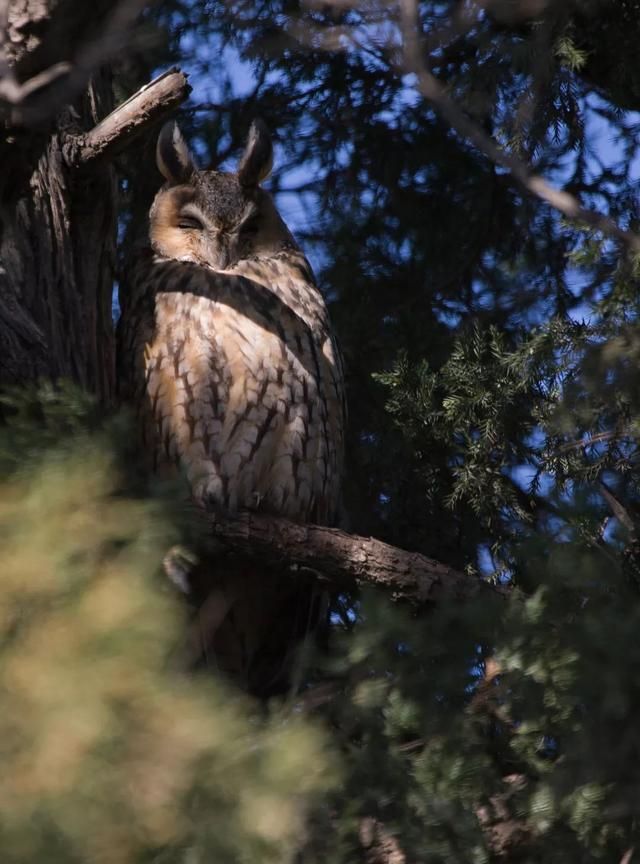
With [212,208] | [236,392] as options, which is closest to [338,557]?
[236,392]

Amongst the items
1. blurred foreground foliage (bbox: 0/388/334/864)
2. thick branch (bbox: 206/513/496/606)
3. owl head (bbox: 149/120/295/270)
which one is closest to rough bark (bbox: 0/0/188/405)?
owl head (bbox: 149/120/295/270)

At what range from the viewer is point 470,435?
3262mm

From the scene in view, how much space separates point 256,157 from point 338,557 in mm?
1353

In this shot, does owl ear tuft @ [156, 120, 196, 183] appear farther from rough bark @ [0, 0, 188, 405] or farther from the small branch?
the small branch

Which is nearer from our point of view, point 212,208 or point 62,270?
point 62,270

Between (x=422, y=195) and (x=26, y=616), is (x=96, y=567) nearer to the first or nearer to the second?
(x=26, y=616)

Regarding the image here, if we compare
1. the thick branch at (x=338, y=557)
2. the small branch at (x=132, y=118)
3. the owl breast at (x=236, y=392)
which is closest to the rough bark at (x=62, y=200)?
the small branch at (x=132, y=118)

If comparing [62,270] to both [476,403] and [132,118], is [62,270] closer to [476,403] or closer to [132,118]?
[132,118]

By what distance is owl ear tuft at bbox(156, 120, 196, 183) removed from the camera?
3.51 meters

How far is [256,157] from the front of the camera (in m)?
3.57

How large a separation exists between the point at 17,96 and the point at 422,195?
2212 mm

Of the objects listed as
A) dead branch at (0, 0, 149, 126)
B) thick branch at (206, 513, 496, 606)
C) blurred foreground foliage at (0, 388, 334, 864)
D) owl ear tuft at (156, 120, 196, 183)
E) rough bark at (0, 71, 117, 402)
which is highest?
owl ear tuft at (156, 120, 196, 183)

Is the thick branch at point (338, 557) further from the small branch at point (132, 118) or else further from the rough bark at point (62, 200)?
the small branch at point (132, 118)

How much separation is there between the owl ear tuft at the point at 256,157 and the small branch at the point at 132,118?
0.76 metres
